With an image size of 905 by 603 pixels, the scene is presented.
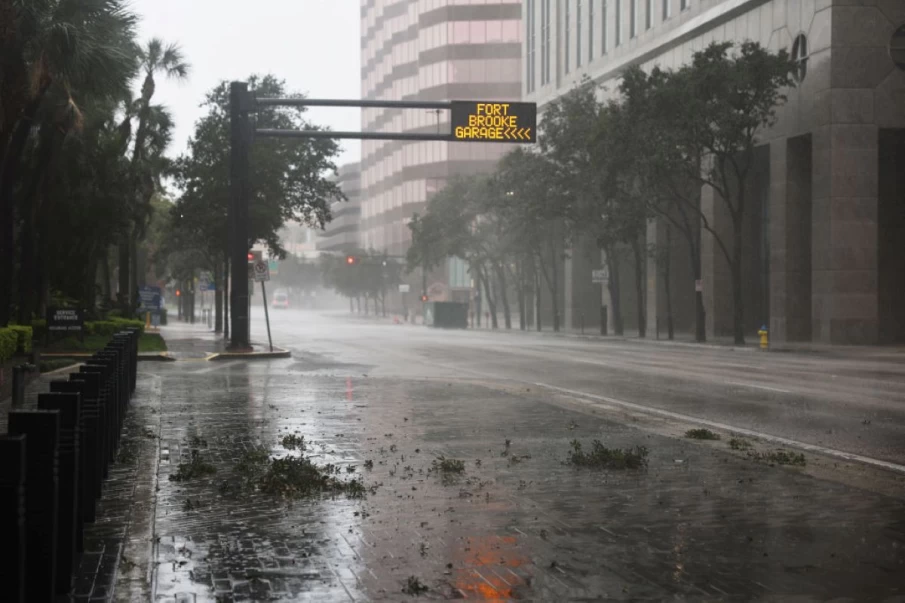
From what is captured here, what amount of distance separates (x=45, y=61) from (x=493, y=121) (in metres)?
10.8

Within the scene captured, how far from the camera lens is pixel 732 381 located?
79.5 ft

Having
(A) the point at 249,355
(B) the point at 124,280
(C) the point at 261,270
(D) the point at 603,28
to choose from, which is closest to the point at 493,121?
(A) the point at 249,355

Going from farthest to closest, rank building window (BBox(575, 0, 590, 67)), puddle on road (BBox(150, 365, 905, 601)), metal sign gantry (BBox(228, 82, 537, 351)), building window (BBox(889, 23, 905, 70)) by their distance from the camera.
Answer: building window (BBox(575, 0, 590, 67))
building window (BBox(889, 23, 905, 70))
metal sign gantry (BBox(228, 82, 537, 351))
puddle on road (BBox(150, 365, 905, 601))

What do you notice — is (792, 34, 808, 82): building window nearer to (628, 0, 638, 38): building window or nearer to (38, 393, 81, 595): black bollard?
(628, 0, 638, 38): building window

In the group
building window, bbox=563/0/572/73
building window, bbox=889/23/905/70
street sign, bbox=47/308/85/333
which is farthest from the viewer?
building window, bbox=563/0/572/73

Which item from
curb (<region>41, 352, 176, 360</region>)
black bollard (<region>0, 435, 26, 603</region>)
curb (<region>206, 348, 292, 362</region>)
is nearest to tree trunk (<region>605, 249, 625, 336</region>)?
curb (<region>206, 348, 292, 362</region>)

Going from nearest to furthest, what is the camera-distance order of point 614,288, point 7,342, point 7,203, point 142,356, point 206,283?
point 7,342 < point 7,203 < point 142,356 < point 614,288 < point 206,283

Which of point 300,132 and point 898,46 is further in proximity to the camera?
point 898,46

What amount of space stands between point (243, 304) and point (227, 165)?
17091mm

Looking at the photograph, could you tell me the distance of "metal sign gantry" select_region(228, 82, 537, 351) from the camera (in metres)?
30.2

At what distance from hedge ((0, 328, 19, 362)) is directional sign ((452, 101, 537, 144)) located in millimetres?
11496

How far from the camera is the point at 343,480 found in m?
10.5

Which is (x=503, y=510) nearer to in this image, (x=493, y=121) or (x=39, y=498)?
(x=39, y=498)

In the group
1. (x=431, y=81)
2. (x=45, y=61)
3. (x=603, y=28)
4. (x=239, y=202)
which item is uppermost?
(x=431, y=81)
